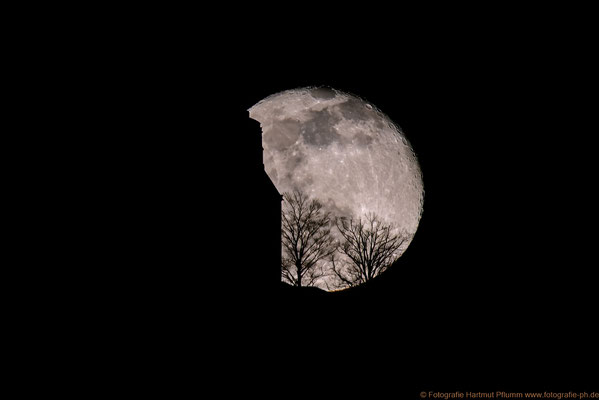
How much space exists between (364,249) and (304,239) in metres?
2.54

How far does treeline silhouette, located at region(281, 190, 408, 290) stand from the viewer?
13.5m

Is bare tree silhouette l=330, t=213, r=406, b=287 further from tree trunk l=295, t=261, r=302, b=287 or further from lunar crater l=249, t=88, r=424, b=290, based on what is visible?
tree trunk l=295, t=261, r=302, b=287

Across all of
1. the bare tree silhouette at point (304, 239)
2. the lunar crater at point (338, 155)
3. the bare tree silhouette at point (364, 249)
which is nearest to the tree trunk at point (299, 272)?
the bare tree silhouette at point (304, 239)

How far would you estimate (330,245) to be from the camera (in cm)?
1396

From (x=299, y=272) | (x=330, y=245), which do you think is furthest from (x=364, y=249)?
(x=299, y=272)

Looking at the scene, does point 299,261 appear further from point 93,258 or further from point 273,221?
point 93,258

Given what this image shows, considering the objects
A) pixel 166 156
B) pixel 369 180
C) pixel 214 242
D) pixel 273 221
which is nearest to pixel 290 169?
pixel 273 221

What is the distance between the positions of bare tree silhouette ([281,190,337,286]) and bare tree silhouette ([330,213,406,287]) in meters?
0.57

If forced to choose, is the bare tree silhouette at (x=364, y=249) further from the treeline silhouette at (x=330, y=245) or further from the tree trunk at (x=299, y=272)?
the tree trunk at (x=299, y=272)

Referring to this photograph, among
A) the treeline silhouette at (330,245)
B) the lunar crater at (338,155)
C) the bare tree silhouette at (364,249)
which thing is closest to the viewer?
the lunar crater at (338,155)

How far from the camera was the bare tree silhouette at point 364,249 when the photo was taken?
13648 mm

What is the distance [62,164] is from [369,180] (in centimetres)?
1019

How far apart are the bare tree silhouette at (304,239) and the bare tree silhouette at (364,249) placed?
1.87 ft

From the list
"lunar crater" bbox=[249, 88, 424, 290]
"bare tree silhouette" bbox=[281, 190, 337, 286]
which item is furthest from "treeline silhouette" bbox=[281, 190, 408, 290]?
"lunar crater" bbox=[249, 88, 424, 290]
